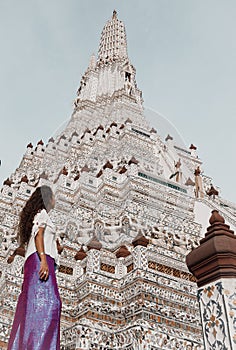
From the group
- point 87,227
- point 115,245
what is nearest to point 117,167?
point 87,227

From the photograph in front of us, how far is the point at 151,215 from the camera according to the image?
12.0m

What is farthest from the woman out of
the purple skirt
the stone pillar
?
the stone pillar

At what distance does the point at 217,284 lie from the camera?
2.91 m

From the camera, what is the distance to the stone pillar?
2.73 meters

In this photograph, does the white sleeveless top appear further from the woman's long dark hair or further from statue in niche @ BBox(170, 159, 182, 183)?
statue in niche @ BBox(170, 159, 182, 183)

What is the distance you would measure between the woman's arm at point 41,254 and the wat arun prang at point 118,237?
112 inches

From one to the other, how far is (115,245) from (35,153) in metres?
14.0

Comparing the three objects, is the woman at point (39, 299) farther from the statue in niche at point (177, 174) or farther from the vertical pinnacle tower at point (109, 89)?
the vertical pinnacle tower at point (109, 89)

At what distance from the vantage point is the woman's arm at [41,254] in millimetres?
4570

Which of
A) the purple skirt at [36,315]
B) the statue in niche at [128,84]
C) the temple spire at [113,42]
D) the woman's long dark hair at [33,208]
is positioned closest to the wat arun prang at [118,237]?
the woman's long dark hair at [33,208]

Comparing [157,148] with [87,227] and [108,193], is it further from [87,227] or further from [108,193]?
[87,227]

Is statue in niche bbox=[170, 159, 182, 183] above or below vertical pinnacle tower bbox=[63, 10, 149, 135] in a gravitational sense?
below

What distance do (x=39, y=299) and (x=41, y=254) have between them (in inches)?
20.0

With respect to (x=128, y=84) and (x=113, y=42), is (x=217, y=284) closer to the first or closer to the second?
(x=128, y=84)
